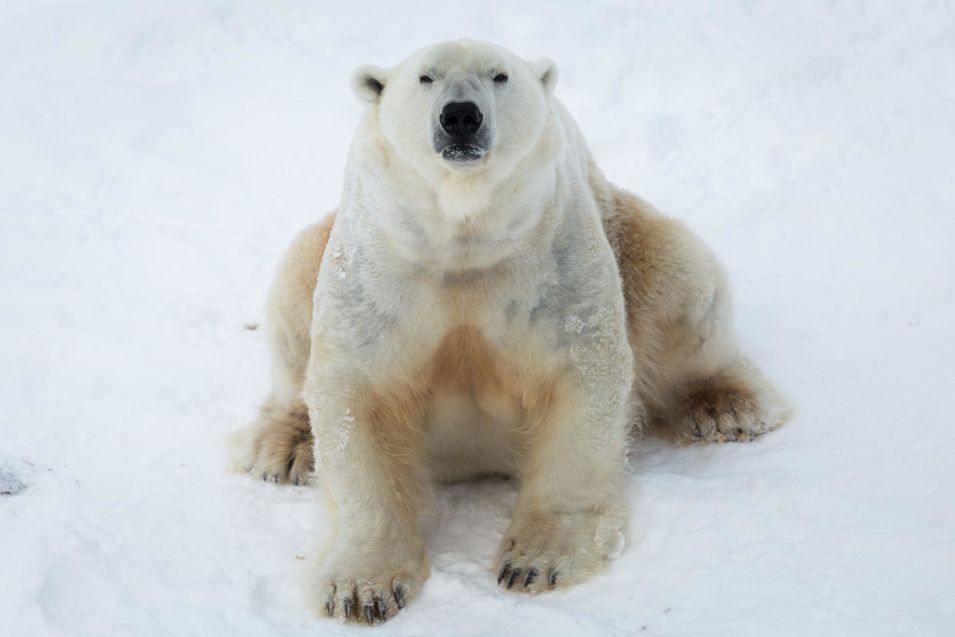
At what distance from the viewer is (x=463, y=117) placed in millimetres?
3107

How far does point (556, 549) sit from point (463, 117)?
56.6 inches

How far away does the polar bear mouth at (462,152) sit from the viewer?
10.3 ft

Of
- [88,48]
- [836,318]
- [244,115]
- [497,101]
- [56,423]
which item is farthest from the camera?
[88,48]

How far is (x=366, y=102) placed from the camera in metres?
3.56

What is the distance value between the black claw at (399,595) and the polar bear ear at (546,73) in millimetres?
1711

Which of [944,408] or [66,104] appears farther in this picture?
[66,104]

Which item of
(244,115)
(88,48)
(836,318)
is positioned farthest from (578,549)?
(88,48)

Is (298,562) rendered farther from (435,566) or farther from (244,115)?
(244,115)

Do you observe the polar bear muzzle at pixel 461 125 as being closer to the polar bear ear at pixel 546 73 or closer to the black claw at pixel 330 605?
the polar bear ear at pixel 546 73

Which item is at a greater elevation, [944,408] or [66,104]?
[944,408]

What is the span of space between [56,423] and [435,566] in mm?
1965

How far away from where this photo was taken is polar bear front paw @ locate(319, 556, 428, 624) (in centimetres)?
335

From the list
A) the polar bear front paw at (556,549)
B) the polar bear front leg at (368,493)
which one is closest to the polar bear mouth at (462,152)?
the polar bear front leg at (368,493)

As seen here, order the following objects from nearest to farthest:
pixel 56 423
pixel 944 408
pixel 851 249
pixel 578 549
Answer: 1. pixel 578 549
2. pixel 944 408
3. pixel 56 423
4. pixel 851 249
